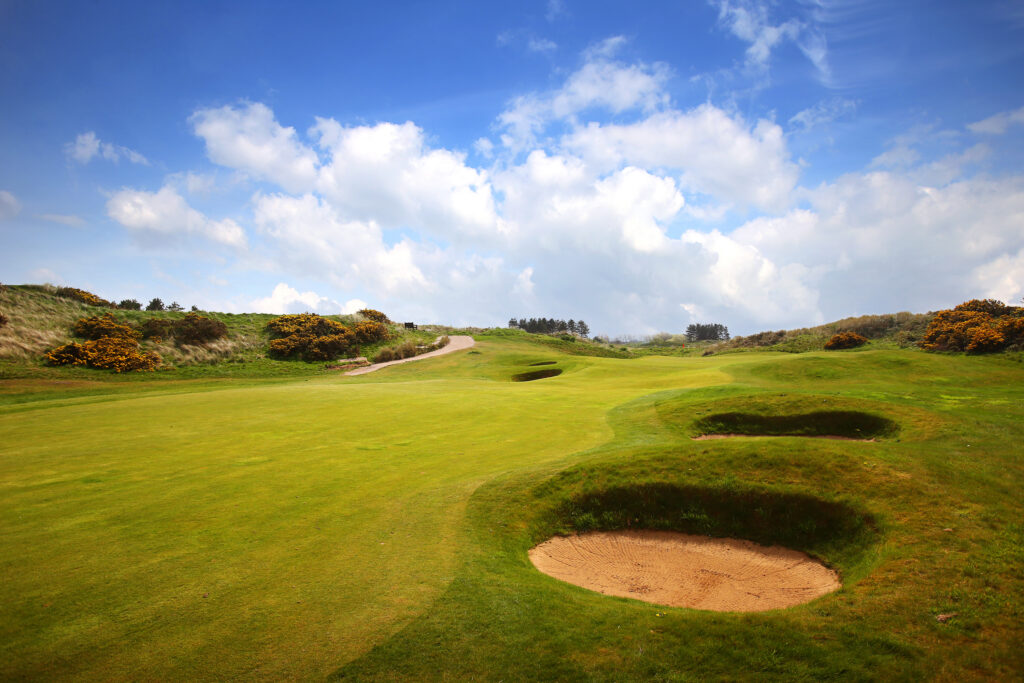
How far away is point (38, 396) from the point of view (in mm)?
23188

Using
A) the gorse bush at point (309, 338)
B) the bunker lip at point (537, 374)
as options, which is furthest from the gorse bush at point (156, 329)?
the bunker lip at point (537, 374)

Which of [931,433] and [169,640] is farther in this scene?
[931,433]

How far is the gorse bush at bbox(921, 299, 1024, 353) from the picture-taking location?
28141 mm

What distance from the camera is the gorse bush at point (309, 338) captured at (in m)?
44.9

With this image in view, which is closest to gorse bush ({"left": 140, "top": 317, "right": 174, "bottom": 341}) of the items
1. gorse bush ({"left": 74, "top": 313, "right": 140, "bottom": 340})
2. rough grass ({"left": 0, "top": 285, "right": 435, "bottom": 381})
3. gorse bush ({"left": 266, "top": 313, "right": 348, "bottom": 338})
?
rough grass ({"left": 0, "top": 285, "right": 435, "bottom": 381})

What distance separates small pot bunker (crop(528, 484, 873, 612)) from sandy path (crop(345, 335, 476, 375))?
109 feet

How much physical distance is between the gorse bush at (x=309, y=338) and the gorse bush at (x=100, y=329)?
36.4 feet

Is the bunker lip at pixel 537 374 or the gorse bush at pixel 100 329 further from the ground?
the gorse bush at pixel 100 329

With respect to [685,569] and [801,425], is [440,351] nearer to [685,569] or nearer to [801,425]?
[801,425]

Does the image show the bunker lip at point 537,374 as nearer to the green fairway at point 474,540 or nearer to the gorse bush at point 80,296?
the green fairway at point 474,540

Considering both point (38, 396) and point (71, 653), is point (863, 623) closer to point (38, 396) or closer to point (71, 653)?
point (71, 653)

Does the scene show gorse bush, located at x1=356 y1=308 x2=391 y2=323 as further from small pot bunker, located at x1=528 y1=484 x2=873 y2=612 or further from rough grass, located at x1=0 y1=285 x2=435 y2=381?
small pot bunker, located at x1=528 y1=484 x2=873 y2=612

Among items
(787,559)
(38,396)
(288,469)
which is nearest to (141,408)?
(38,396)

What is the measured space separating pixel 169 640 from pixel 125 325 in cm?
4547
